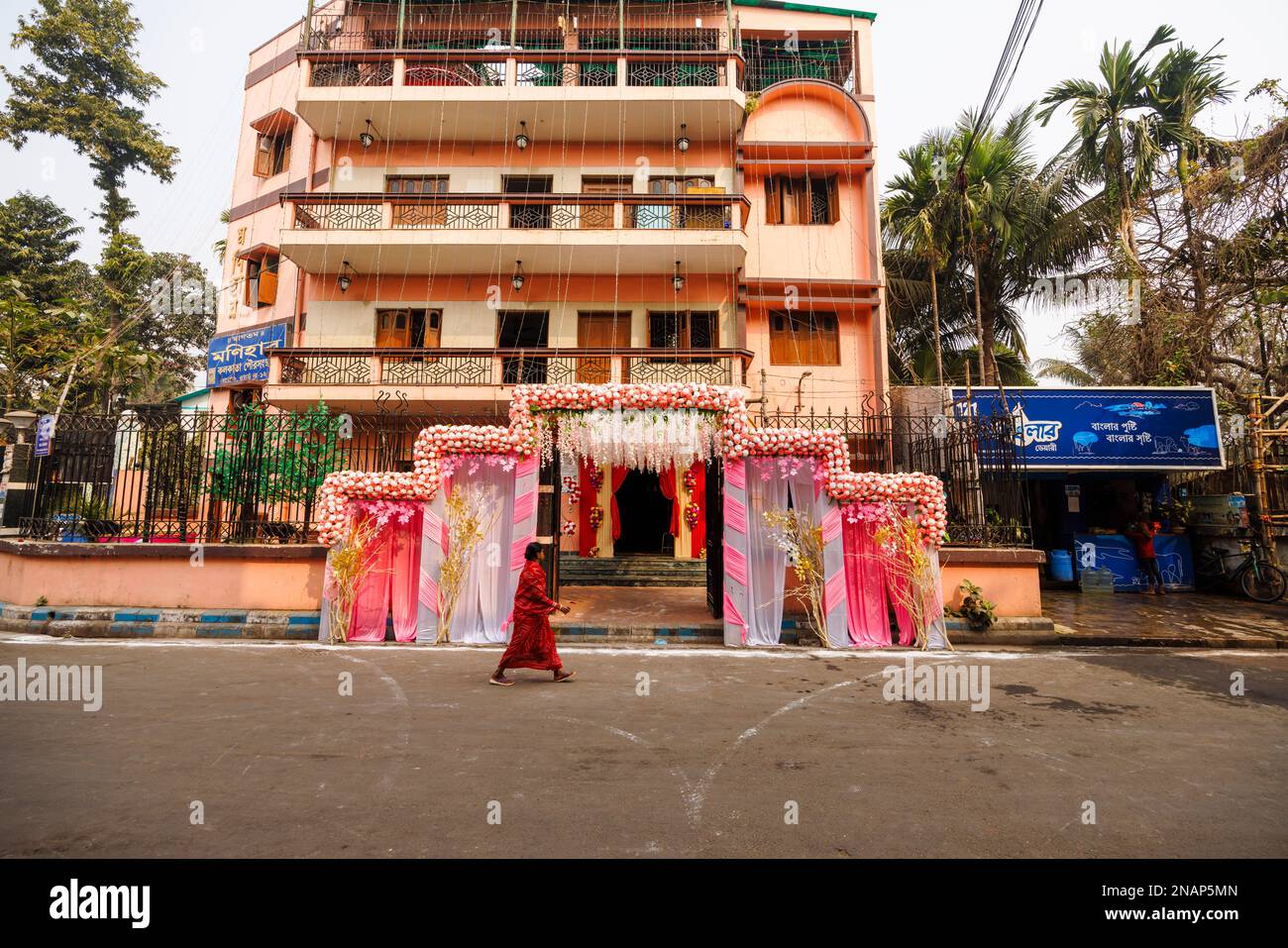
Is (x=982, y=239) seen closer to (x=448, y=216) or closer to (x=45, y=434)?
(x=448, y=216)

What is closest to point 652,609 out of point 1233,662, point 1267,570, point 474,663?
point 474,663

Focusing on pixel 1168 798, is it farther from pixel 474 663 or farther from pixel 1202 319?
pixel 1202 319

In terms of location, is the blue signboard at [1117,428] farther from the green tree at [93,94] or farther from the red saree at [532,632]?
the green tree at [93,94]

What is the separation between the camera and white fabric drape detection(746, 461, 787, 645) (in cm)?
955

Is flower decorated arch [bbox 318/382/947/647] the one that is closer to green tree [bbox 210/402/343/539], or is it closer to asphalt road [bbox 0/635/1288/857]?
green tree [bbox 210/402/343/539]

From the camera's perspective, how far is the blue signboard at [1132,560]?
559 inches

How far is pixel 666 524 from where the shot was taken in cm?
1733

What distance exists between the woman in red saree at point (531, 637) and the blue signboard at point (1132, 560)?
43.2 feet

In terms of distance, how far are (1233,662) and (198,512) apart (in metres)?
15.8

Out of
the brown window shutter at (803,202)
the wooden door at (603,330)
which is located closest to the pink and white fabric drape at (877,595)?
the wooden door at (603,330)

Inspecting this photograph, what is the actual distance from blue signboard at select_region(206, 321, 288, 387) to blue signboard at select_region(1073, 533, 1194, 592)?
67.9 feet

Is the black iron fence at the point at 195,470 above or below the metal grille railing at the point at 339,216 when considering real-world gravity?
below

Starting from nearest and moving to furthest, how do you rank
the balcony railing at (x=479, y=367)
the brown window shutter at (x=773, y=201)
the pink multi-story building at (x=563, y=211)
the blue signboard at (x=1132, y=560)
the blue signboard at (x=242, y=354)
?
the blue signboard at (x=1132, y=560) → the balcony railing at (x=479, y=367) → the pink multi-story building at (x=563, y=211) → the blue signboard at (x=242, y=354) → the brown window shutter at (x=773, y=201)

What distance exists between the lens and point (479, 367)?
15.5 meters
